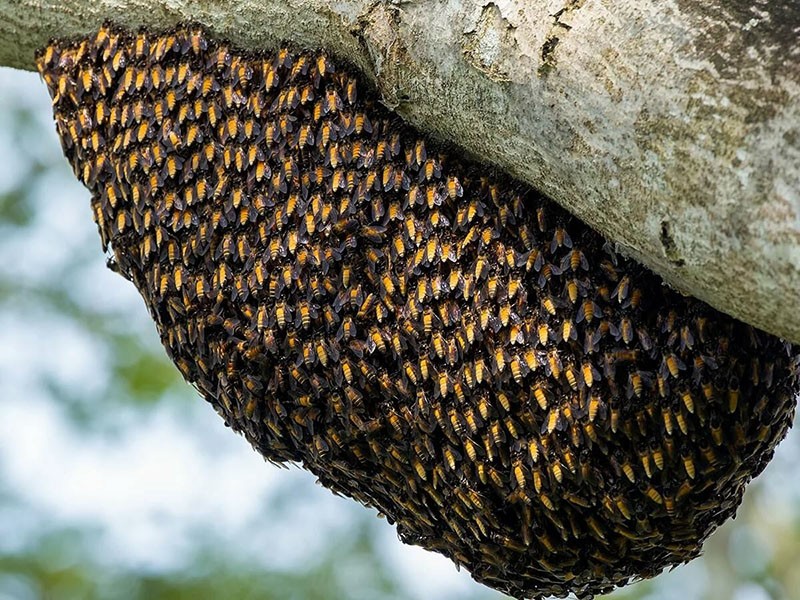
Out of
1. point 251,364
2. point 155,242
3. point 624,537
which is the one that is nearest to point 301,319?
point 251,364

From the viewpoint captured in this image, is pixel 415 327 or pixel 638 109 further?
pixel 415 327

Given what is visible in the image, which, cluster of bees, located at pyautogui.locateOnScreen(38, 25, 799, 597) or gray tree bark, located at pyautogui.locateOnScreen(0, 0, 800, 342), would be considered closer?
gray tree bark, located at pyautogui.locateOnScreen(0, 0, 800, 342)

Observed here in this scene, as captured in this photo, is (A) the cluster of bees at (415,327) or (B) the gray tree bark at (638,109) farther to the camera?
(A) the cluster of bees at (415,327)

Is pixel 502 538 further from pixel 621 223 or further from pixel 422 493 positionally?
pixel 621 223
